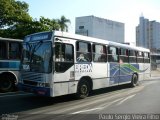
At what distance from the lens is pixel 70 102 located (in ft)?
36.7

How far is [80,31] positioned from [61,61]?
278ft

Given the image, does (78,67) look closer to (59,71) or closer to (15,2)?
(59,71)

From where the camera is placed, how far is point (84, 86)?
12.0 meters

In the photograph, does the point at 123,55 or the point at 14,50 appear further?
the point at 123,55

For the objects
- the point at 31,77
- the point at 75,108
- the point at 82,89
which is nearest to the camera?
the point at 75,108

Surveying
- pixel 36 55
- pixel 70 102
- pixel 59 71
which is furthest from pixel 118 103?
pixel 36 55

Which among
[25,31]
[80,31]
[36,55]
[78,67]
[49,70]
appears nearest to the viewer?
[49,70]

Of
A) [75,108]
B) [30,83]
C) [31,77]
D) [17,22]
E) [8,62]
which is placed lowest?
[75,108]

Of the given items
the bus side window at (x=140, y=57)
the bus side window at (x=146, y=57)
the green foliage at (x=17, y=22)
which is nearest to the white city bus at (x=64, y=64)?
the bus side window at (x=140, y=57)

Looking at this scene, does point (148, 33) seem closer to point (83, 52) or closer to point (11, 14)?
point (11, 14)

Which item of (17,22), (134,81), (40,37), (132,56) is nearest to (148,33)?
(17,22)

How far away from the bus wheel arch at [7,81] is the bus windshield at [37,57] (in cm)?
330

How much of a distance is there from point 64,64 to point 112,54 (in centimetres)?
455

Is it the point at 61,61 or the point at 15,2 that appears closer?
the point at 61,61
